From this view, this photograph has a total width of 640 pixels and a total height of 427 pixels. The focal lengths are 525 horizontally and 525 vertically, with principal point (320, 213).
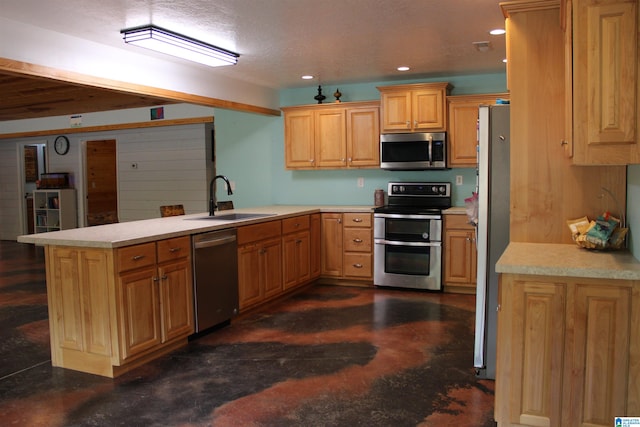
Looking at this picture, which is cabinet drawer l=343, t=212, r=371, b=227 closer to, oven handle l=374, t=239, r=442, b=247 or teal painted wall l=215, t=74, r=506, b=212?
oven handle l=374, t=239, r=442, b=247

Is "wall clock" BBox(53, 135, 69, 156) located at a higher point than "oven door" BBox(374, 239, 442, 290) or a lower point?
higher

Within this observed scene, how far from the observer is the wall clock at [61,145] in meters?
9.79

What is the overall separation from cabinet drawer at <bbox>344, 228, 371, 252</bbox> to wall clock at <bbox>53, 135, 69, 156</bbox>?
6520 mm

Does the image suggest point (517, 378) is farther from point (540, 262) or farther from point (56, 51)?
point (56, 51)

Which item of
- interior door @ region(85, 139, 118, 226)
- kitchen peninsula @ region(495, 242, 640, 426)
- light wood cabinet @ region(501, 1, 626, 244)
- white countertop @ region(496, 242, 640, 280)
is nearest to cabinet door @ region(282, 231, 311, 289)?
light wood cabinet @ region(501, 1, 626, 244)

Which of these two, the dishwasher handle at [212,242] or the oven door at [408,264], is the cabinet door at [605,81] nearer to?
the dishwasher handle at [212,242]

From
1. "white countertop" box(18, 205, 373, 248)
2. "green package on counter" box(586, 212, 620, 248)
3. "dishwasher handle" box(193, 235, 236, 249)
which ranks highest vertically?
"green package on counter" box(586, 212, 620, 248)

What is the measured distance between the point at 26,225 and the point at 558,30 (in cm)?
1036

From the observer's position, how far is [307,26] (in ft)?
12.5

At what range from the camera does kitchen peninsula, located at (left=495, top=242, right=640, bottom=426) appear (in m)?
2.24

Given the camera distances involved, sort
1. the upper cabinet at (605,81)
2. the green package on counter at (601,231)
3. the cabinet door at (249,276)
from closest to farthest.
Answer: the upper cabinet at (605,81)
the green package on counter at (601,231)
the cabinet door at (249,276)

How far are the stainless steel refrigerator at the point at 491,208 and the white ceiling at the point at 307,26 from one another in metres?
0.84

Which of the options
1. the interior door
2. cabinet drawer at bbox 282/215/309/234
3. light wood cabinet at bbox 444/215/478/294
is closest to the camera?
cabinet drawer at bbox 282/215/309/234

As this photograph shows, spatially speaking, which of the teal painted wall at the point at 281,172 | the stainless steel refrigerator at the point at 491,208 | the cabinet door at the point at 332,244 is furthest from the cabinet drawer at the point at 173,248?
the teal painted wall at the point at 281,172
